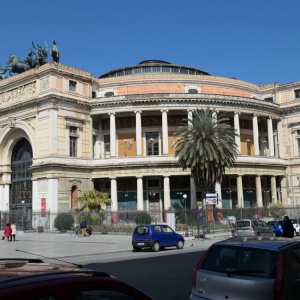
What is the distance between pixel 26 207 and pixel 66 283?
5470 cm

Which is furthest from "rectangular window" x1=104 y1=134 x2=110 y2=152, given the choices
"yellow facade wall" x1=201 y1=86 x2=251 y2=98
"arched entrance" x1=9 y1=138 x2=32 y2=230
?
"yellow facade wall" x1=201 y1=86 x2=251 y2=98

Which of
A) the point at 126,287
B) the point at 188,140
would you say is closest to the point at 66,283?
the point at 126,287

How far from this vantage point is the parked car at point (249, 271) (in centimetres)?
629

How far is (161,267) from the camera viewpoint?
16984 mm

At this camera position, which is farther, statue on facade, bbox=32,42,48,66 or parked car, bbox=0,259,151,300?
statue on facade, bbox=32,42,48,66

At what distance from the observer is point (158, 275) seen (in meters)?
14.6

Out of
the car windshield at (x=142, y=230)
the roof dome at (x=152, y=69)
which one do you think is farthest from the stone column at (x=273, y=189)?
the car windshield at (x=142, y=230)

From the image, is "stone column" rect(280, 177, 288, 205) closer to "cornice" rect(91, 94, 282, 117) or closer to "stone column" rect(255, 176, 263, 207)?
"stone column" rect(255, 176, 263, 207)

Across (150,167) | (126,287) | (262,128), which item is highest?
(262,128)

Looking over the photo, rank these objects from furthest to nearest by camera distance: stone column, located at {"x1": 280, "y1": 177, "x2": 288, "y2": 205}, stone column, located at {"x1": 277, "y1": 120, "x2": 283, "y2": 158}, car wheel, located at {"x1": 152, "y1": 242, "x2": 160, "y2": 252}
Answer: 1. stone column, located at {"x1": 277, "y1": 120, "x2": 283, "y2": 158}
2. stone column, located at {"x1": 280, "y1": 177, "x2": 288, "y2": 205}
3. car wheel, located at {"x1": 152, "y1": 242, "x2": 160, "y2": 252}

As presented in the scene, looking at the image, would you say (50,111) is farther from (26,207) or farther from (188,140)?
(188,140)

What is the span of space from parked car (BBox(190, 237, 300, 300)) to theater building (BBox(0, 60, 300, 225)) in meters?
44.1

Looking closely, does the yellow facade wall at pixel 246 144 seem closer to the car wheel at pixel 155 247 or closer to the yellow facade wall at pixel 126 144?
the yellow facade wall at pixel 126 144

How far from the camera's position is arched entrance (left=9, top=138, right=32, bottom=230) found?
55.9 m
